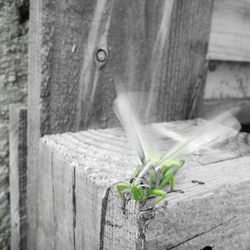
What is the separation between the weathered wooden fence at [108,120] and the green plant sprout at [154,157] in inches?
1.1

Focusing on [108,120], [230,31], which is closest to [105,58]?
[108,120]

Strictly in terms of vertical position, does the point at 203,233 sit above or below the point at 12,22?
below

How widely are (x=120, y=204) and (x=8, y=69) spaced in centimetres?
58

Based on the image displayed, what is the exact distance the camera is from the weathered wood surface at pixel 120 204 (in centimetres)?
62

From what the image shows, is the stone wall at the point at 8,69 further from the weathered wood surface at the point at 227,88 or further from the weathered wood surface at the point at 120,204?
the weathered wood surface at the point at 227,88

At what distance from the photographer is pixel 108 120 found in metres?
1.01

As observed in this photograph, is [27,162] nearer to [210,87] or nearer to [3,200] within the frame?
[3,200]

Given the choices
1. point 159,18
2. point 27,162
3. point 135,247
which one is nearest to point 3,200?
point 27,162

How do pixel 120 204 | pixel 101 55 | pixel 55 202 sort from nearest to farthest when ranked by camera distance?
pixel 120 204 → pixel 55 202 → pixel 101 55

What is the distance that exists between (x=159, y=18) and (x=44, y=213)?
2.18 ft

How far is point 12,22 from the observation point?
38.6 inches

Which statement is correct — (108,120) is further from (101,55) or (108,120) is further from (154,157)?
(154,157)

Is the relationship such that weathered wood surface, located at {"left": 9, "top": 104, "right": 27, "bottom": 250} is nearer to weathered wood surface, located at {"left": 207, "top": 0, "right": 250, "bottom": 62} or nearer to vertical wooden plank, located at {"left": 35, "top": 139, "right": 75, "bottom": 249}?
vertical wooden plank, located at {"left": 35, "top": 139, "right": 75, "bottom": 249}

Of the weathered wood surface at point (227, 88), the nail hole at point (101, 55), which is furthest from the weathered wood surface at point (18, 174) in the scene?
the weathered wood surface at point (227, 88)
